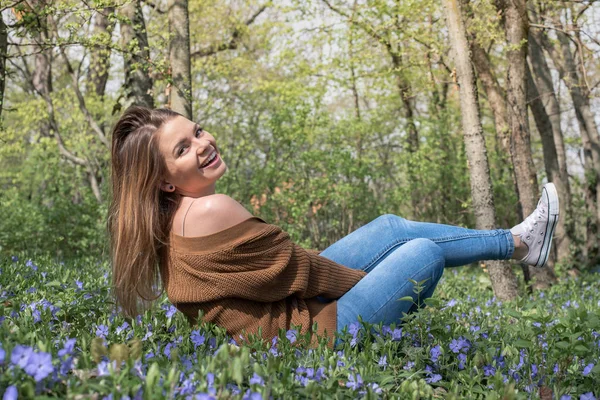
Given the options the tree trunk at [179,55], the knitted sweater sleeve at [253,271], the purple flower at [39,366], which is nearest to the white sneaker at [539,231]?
the knitted sweater sleeve at [253,271]

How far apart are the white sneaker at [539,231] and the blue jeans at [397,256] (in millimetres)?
135

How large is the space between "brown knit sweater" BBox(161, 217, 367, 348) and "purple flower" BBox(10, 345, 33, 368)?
4.14 ft

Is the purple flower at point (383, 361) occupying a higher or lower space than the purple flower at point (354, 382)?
lower

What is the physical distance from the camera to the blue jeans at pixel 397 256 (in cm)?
291

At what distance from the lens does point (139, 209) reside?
2.93 meters

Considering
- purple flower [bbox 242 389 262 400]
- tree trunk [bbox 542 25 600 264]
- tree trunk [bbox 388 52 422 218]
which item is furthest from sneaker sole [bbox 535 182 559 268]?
tree trunk [bbox 542 25 600 264]

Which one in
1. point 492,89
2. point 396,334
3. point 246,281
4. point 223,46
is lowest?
point 396,334

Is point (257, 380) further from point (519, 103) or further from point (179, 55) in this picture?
point (519, 103)

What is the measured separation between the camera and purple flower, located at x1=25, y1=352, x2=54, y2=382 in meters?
1.40

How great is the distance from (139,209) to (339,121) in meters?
8.36

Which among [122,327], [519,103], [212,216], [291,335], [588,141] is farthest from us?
[588,141]

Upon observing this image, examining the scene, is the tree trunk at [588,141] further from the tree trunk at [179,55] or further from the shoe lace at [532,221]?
the shoe lace at [532,221]

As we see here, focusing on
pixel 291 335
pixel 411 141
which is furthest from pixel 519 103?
pixel 411 141

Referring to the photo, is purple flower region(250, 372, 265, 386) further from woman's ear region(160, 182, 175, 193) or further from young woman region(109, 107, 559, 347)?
woman's ear region(160, 182, 175, 193)
